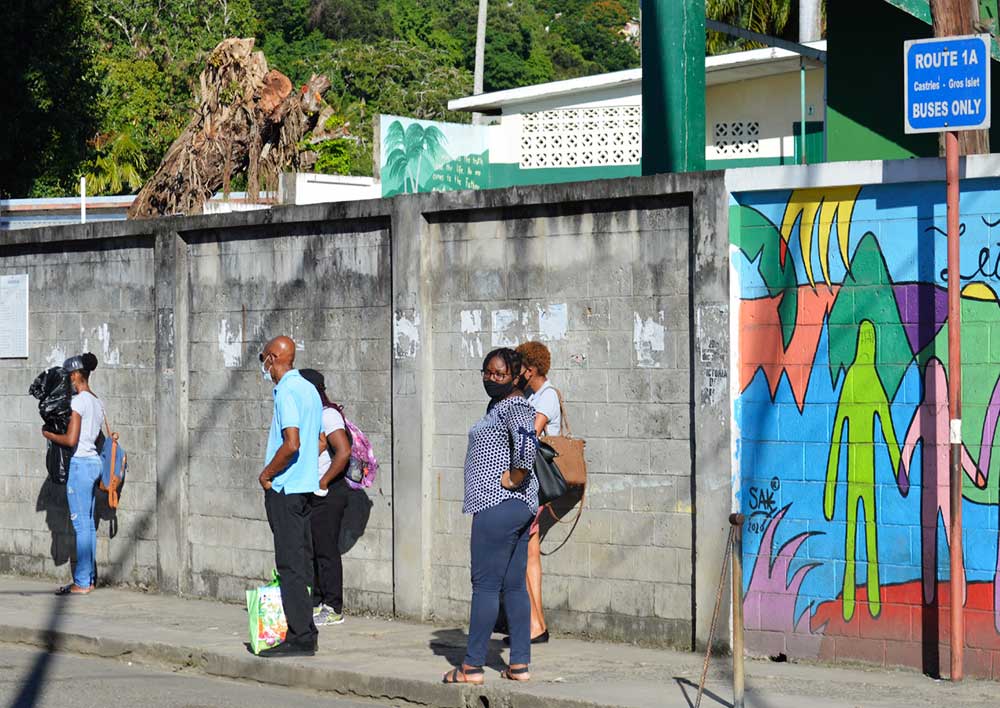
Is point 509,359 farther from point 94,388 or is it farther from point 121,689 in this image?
point 94,388

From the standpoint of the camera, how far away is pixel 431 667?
29.2 ft

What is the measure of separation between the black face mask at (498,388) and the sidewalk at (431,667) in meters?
1.64

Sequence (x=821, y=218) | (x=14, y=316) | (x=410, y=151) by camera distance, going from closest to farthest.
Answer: (x=821, y=218), (x=14, y=316), (x=410, y=151)

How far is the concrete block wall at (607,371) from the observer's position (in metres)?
9.48

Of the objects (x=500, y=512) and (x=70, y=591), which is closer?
(x=500, y=512)

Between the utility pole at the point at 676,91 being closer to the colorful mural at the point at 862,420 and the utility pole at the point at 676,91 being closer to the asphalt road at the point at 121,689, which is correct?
the colorful mural at the point at 862,420

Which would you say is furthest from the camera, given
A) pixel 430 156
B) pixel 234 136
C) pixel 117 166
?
pixel 117 166

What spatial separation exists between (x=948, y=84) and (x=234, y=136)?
16534 millimetres

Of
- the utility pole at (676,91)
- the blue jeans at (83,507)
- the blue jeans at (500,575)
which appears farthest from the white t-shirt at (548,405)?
the blue jeans at (83,507)

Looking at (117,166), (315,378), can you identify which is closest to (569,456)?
(315,378)

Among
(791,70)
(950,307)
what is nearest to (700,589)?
(950,307)

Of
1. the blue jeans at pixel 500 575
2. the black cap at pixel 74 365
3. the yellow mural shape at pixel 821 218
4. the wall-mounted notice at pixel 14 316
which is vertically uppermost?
the yellow mural shape at pixel 821 218

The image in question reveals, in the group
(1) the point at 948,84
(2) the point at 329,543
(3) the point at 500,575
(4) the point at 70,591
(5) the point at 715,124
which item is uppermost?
(5) the point at 715,124

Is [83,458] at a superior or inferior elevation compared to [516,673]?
superior
